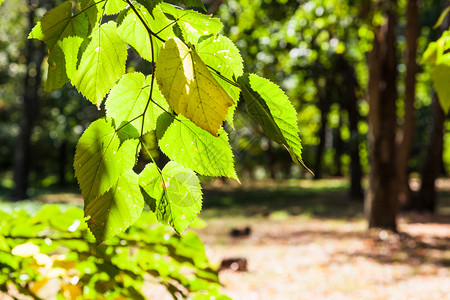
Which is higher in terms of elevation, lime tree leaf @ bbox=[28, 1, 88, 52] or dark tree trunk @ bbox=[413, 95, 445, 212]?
lime tree leaf @ bbox=[28, 1, 88, 52]

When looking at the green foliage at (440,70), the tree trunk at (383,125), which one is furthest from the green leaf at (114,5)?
the tree trunk at (383,125)

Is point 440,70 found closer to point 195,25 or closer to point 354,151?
point 195,25

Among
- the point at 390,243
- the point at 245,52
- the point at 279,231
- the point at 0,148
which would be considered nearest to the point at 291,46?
the point at 245,52

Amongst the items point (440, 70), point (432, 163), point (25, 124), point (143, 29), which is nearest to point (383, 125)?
point (432, 163)

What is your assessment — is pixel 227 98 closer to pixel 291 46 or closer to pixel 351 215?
pixel 291 46

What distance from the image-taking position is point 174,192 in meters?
0.51

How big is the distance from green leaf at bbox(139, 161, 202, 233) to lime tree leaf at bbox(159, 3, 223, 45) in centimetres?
14

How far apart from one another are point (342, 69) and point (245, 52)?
1013 cm

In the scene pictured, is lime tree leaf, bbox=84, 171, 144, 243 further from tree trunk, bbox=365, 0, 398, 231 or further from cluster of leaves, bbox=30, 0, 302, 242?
tree trunk, bbox=365, 0, 398, 231

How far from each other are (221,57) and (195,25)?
0.05m

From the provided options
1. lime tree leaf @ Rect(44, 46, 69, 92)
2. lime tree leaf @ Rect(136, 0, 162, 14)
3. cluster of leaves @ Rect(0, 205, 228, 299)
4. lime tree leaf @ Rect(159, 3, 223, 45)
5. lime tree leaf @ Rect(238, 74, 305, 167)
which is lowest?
cluster of leaves @ Rect(0, 205, 228, 299)

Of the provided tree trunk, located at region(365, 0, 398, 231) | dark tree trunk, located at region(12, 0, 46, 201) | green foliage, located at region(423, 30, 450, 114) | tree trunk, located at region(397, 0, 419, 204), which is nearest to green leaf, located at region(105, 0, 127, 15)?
green foliage, located at region(423, 30, 450, 114)

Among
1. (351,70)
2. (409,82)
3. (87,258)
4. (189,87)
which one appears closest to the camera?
(189,87)

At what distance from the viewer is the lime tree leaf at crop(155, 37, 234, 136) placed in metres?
0.43
